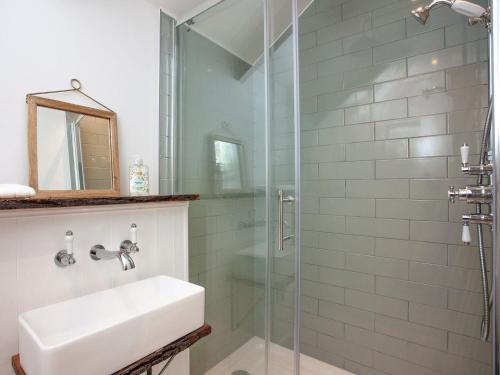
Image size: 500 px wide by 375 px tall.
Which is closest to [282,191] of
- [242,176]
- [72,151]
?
[242,176]

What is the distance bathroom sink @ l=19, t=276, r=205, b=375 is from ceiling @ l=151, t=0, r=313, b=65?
1227 mm

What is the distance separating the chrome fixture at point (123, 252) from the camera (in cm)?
95

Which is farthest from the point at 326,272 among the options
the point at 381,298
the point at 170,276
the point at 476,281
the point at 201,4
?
the point at 201,4

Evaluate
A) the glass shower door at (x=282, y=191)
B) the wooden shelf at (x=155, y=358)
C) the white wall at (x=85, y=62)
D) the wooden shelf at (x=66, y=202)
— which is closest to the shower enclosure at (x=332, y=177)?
the glass shower door at (x=282, y=191)

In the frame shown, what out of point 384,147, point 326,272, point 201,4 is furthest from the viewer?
point 326,272

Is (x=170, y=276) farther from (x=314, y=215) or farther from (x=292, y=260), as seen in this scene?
(x=314, y=215)

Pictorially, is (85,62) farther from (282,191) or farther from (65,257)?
(282,191)

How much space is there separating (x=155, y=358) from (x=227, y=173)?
96 centimetres

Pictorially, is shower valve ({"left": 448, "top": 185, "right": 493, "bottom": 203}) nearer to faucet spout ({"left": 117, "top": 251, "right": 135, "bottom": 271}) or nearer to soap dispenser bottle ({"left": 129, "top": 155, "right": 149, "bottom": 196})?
faucet spout ({"left": 117, "top": 251, "right": 135, "bottom": 271})

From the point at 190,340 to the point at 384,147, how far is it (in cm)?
152

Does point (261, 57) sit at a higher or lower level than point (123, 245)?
higher

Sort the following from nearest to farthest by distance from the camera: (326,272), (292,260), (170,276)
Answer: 1. (170,276)
2. (292,260)
3. (326,272)

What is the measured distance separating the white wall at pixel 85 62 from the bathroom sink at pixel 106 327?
545 mm

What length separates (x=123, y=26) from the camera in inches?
56.7
